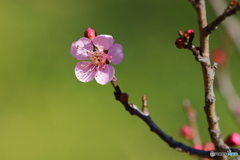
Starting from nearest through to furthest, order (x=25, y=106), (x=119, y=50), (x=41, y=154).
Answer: (x=119, y=50) < (x=41, y=154) < (x=25, y=106)

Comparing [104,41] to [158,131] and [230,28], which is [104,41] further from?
[230,28]

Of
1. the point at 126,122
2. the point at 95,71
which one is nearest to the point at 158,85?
the point at 126,122

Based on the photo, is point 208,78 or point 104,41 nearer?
point 208,78

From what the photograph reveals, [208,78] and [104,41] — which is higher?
[104,41]

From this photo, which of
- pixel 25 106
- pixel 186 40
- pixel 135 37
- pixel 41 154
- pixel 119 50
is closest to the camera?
pixel 186 40

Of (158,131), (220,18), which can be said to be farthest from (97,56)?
(220,18)

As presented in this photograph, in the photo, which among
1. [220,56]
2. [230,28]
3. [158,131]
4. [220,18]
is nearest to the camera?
[220,18]

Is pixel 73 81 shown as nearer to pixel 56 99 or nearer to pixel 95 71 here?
pixel 56 99

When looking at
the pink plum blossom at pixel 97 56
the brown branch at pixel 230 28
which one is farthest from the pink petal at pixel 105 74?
the brown branch at pixel 230 28
